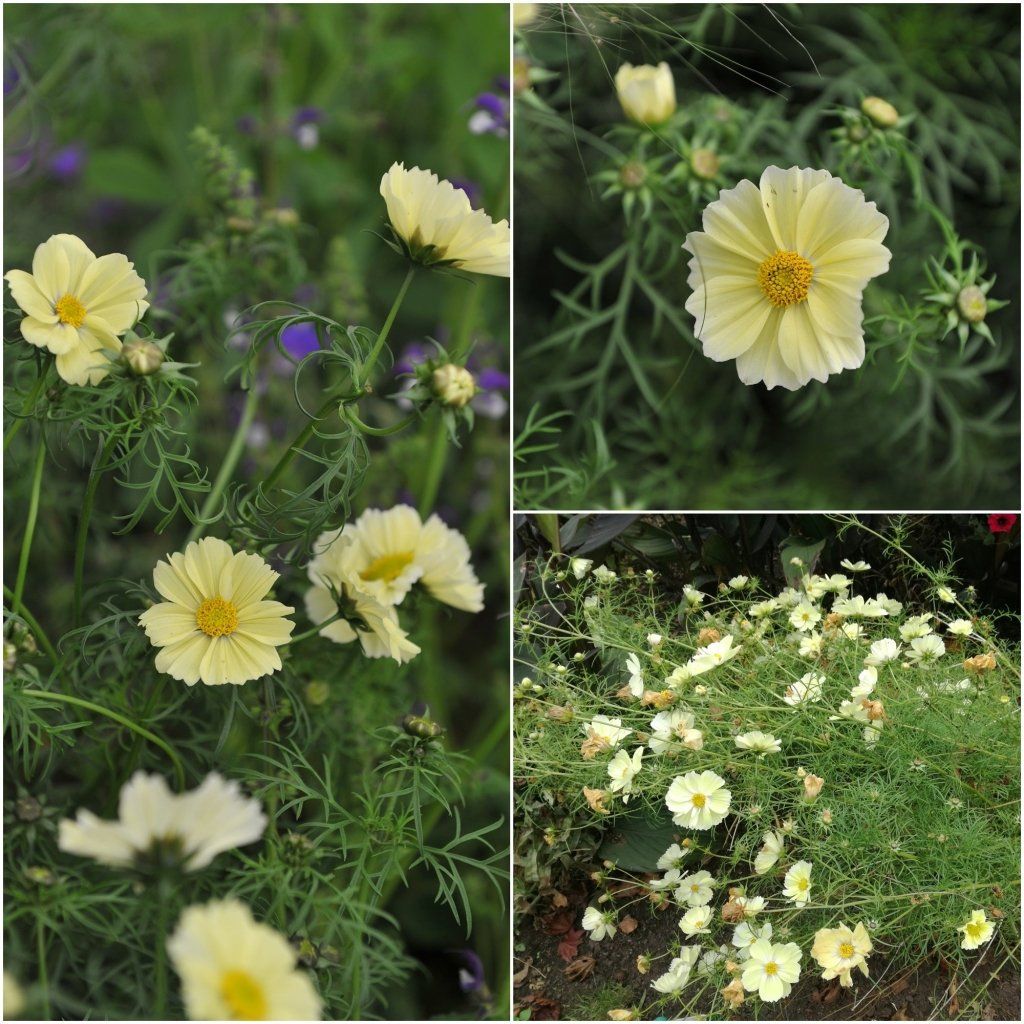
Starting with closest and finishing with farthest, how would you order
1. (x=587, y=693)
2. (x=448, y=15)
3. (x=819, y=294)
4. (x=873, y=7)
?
(x=819, y=294) < (x=587, y=693) < (x=873, y=7) < (x=448, y=15)

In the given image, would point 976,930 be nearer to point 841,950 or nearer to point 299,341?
point 841,950

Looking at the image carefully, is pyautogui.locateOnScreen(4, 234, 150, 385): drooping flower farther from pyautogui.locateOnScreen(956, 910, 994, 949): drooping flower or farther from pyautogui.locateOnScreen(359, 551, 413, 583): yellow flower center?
pyautogui.locateOnScreen(956, 910, 994, 949): drooping flower

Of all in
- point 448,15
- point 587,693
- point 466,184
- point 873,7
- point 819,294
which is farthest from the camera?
point 448,15

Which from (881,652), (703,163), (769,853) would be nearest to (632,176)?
(703,163)

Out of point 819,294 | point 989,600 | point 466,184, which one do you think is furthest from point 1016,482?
point 466,184

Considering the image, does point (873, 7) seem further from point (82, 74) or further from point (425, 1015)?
point (425, 1015)

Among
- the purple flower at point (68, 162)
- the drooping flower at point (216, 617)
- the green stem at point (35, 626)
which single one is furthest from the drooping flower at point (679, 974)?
the purple flower at point (68, 162)
